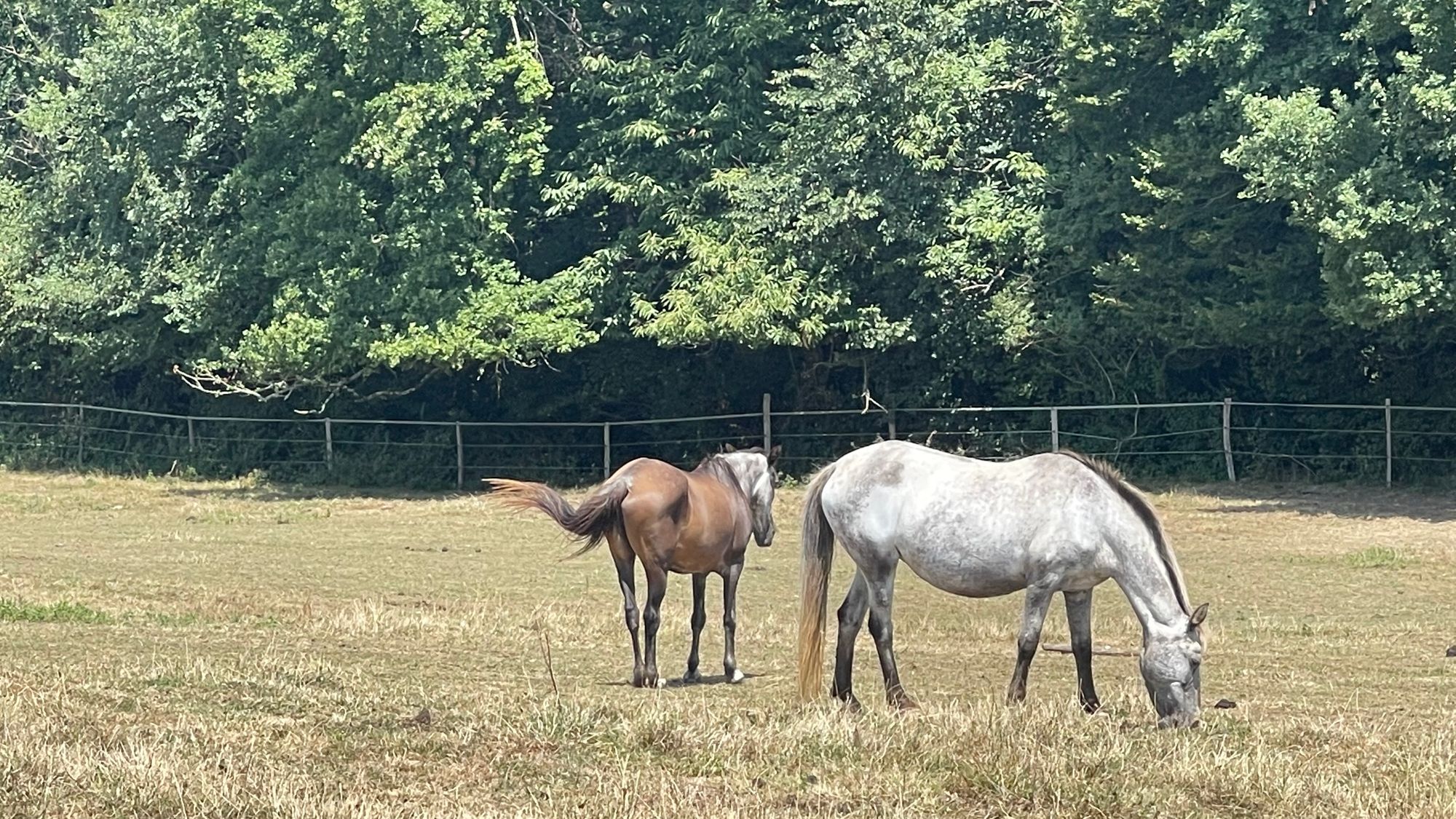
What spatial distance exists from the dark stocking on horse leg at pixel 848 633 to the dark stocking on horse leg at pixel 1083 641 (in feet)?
3.92

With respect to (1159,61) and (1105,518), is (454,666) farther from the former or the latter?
(1159,61)

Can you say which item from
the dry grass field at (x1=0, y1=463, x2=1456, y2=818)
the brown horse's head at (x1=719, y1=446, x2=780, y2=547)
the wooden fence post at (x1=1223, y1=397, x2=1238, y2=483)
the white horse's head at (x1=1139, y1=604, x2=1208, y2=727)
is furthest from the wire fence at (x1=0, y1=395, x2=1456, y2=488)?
the white horse's head at (x1=1139, y1=604, x2=1208, y2=727)

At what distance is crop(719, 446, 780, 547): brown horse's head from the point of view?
1306cm

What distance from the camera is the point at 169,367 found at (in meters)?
33.7

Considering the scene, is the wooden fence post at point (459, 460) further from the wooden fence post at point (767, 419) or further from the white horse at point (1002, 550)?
the white horse at point (1002, 550)

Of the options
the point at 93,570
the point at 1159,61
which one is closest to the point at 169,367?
the point at 93,570

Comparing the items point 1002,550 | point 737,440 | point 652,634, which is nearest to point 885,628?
point 1002,550

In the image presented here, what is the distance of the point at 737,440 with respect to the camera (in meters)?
31.5

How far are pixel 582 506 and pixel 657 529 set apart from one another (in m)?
0.55

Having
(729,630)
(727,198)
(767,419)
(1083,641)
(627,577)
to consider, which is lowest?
(729,630)

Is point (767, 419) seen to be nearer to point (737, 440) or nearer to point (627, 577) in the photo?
point (737, 440)

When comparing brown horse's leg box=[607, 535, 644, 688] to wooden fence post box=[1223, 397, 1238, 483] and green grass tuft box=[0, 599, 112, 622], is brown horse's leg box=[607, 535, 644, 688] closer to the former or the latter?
green grass tuft box=[0, 599, 112, 622]

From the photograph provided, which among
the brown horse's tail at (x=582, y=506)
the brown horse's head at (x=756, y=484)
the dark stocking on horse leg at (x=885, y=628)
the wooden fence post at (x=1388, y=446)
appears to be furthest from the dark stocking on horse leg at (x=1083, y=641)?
the wooden fence post at (x=1388, y=446)

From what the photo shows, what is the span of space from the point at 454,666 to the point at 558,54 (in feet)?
66.8
